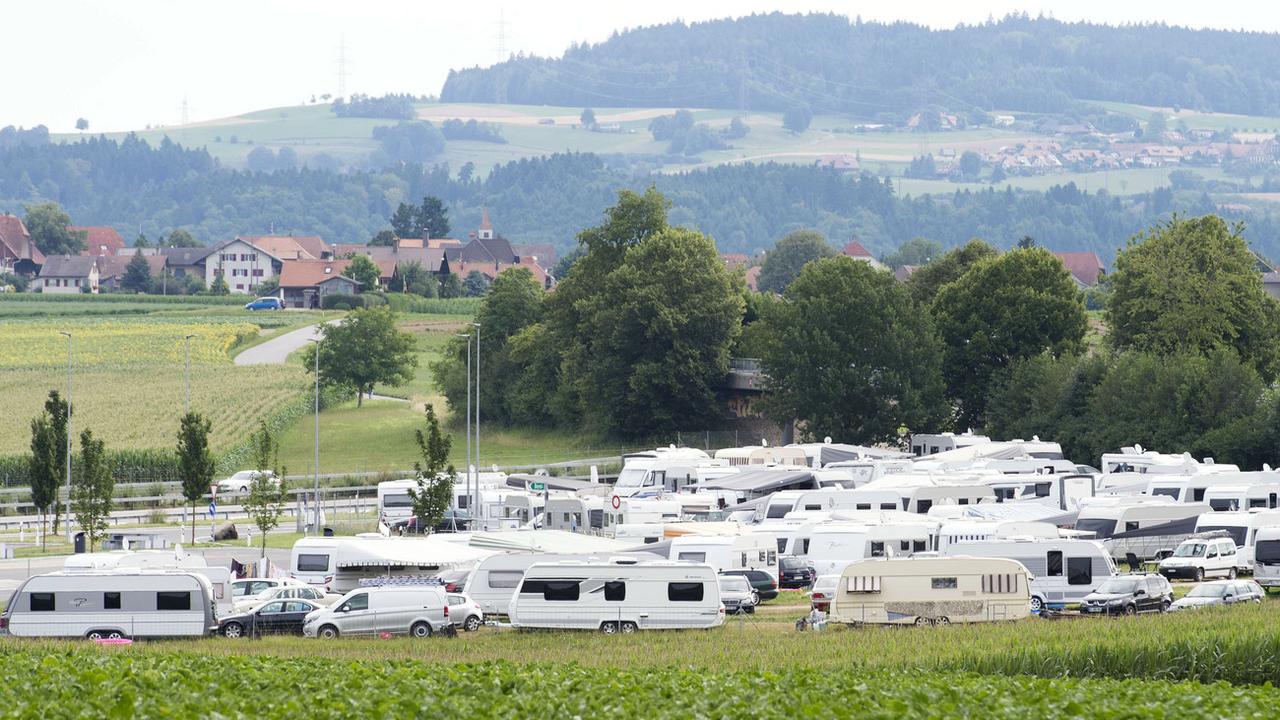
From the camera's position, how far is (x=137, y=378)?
358ft

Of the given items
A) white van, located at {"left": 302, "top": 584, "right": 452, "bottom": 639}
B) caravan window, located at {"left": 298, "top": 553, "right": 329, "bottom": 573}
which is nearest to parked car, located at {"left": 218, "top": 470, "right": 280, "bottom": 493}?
caravan window, located at {"left": 298, "top": 553, "right": 329, "bottom": 573}

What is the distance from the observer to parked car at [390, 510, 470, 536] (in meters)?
57.0

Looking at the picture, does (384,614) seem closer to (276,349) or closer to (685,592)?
(685,592)

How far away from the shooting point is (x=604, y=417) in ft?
289

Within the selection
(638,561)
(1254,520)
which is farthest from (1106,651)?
(1254,520)

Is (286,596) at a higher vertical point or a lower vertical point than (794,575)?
Answer: higher

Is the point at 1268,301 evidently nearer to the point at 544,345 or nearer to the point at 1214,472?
the point at 1214,472

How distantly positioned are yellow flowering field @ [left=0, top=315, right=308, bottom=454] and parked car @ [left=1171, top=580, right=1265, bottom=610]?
5438 cm

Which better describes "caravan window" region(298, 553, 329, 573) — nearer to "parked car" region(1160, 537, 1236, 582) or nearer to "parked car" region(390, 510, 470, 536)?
"parked car" region(390, 510, 470, 536)

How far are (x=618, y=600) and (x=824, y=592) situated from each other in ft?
16.9

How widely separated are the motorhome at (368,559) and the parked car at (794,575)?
7364 millimetres

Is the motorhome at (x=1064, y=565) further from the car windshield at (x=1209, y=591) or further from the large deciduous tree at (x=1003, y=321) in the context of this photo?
the large deciduous tree at (x=1003, y=321)

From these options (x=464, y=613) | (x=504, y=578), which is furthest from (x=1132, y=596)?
(x=464, y=613)

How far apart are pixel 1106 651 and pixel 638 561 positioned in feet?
35.8
